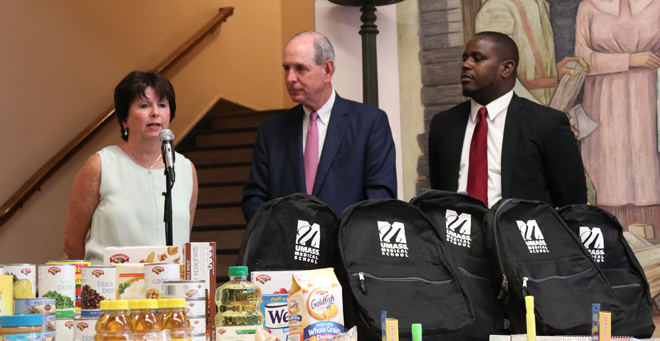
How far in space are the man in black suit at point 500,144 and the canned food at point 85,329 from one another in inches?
78.6

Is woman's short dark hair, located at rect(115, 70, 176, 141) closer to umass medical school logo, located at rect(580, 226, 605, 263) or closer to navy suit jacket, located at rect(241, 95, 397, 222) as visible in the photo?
navy suit jacket, located at rect(241, 95, 397, 222)

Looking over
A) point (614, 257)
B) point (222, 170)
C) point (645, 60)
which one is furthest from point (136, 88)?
point (222, 170)

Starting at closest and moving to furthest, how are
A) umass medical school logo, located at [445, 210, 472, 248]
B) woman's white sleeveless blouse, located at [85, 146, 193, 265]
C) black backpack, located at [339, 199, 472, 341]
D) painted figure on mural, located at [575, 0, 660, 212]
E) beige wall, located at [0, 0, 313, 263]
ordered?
black backpack, located at [339, 199, 472, 341]
umass medical school logo, located at [445, 210, 472, 248]
woman's white sleeveless blouse, located at [85, 146, 193, 265]
painted figure on mural, located at [575, 0, 660, 212]
beige wall, located at [0, 0, 313, 263]

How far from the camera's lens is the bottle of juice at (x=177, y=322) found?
132 cm

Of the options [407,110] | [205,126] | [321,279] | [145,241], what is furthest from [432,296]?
[205,126]

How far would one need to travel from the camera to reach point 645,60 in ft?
12.5

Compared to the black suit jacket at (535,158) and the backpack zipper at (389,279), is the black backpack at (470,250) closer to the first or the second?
the backpack zipper at (389,279)

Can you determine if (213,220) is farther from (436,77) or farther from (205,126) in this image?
(436,77)

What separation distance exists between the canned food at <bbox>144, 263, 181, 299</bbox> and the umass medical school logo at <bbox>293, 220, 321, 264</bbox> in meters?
0.60

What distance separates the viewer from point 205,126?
6859 mm

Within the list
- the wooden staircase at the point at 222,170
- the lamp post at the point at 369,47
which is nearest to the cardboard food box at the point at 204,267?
the lamp post at the point at 369,47

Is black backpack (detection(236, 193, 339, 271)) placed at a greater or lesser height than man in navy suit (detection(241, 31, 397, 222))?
lesser

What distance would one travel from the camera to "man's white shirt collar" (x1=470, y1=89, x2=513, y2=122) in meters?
3.23

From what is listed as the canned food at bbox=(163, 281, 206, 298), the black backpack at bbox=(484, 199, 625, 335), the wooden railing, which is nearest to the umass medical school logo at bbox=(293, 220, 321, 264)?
the black backpack at bbox=(484, 199, 625, 335)
